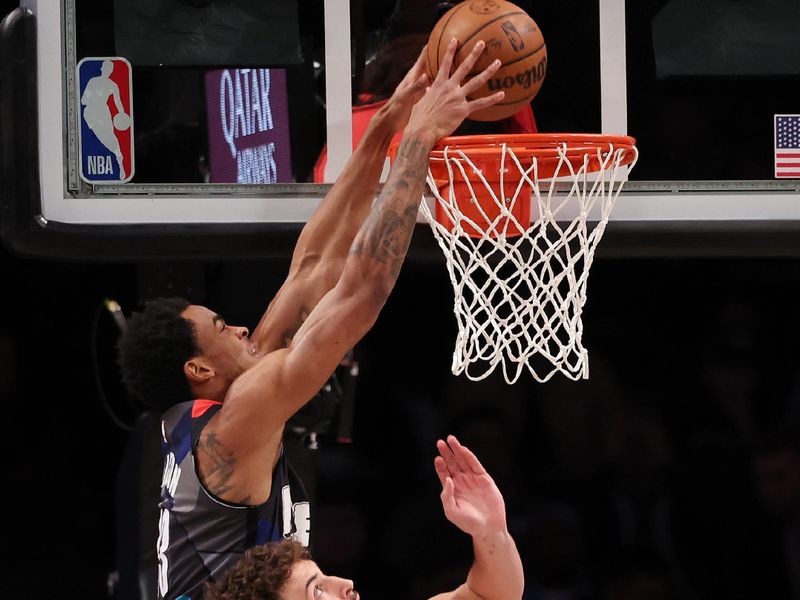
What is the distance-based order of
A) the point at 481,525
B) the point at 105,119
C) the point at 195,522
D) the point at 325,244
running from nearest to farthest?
the point at 481,525
the point at 195,522
the point at 325,244
the point at 105,119

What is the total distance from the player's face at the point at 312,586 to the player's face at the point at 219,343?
2.39 ft

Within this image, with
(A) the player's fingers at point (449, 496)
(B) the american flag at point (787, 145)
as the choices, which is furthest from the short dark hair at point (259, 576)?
(B) the american flag at point (787, 145)

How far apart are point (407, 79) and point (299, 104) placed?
1.92 feet

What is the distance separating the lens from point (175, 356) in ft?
9.66

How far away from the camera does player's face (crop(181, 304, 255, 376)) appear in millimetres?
2973

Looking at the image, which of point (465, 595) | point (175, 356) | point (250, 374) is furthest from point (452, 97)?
point (465, 595)

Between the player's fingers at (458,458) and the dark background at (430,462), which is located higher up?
the player's fingers at (458,458)

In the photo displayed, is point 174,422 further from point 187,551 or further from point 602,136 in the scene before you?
point 602,136

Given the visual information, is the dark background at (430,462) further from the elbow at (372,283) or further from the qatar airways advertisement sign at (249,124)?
the elbow at (372,283)

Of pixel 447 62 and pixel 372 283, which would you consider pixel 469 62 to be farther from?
pixel 372 283

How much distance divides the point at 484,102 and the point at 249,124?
103cm

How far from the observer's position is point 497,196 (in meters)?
3.00

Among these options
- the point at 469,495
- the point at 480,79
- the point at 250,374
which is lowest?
the point at 469,495

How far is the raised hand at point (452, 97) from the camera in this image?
2695 mm
